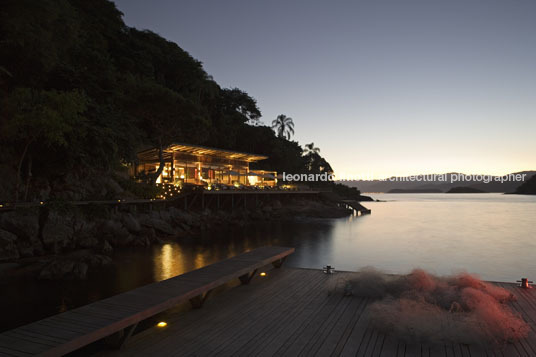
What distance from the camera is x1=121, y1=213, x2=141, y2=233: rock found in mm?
20359

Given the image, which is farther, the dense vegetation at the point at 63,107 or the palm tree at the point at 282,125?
the palm tree at the point at 282,125

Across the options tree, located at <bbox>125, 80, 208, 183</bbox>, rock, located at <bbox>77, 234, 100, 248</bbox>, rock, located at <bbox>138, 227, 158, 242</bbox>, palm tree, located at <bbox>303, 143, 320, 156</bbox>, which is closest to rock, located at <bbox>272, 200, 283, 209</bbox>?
tree, located at <bbox>125, 80, 208, 183</bbox>

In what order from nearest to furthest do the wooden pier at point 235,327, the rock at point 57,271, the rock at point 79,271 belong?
the wooden pier at point 235,327, the rock at point 57,271, the rock at point 79,271

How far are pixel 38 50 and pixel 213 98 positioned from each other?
33.5m

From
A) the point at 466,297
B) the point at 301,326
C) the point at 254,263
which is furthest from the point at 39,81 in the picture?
the point at 466,297

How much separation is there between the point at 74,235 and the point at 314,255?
12.9 m

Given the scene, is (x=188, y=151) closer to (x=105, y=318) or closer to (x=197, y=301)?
(x=197, y=301)

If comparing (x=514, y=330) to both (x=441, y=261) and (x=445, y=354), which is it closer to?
(x=445, y=354)

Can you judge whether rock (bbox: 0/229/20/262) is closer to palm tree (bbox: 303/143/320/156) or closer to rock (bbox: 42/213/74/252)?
rock (bbox: 42/213/74/252)

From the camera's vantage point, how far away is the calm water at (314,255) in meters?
10.7

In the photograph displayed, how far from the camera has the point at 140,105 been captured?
87.0 feet

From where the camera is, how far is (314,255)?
1930 centimetres

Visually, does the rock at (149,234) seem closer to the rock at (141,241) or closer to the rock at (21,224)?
the rock at (141,241)

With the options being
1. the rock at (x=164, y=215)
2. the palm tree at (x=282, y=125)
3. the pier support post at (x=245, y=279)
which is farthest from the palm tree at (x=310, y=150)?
Result: the pier support post at (x=245, y=279)
